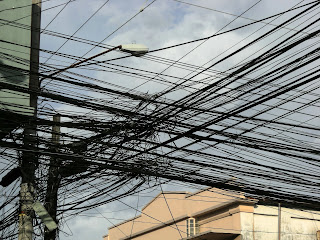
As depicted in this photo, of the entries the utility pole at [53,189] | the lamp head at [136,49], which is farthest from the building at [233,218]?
the lamp head at [136,49]

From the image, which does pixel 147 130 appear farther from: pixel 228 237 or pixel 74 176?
pixel 228 237

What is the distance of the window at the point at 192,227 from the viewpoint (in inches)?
945

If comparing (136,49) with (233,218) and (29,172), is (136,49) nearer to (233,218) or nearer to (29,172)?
(29,172)

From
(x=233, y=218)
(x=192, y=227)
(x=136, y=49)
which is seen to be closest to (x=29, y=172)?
(x=136, y=49)

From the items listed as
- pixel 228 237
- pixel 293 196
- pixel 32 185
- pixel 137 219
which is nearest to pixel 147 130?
pixel 32 185

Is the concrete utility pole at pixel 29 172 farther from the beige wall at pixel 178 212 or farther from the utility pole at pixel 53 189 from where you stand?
the beige wall at pixel 178 212

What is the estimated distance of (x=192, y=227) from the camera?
24141mm

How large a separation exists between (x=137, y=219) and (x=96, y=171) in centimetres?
1868

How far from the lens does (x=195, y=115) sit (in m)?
9.89

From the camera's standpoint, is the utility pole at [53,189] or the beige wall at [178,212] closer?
the utility pole at [53,189]

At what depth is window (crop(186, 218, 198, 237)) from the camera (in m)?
24.0

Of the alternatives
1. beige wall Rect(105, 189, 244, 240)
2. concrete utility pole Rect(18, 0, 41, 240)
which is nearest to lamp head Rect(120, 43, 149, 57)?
concrete utility pole Rect(18, 0, 41, 240)

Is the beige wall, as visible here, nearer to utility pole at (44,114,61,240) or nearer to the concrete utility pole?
utility pole at (44,114,61,240)

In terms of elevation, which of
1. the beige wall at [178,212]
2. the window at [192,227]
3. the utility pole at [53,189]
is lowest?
the utility pole at [53,189]
